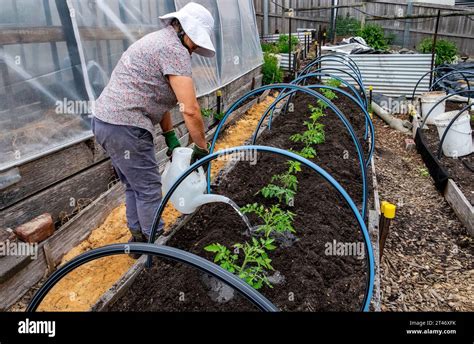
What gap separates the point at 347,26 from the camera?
1508cm

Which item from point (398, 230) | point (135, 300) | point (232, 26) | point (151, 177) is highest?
point (232, 26)

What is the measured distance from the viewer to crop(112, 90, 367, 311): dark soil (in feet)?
6.92

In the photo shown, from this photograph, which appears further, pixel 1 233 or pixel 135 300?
pixel 1 233

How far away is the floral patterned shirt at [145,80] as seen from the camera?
7.61ft

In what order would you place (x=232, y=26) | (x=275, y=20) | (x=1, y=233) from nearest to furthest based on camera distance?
(x=1, y=233)
(x=232, y=26)
(x=275, y=20)

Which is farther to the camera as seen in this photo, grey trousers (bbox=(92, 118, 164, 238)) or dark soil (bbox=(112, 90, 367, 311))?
grey trousers (bbox=(92, 118, 164, 238))

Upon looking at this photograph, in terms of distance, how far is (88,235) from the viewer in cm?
329

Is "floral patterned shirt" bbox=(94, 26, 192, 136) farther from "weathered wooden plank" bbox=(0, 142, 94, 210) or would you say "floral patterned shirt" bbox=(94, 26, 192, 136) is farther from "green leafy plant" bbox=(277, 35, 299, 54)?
"green leafy plant" bbox=(277, 35, 299, 54)

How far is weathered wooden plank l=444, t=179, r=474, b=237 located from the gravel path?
0.21ft

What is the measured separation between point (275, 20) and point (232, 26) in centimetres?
610

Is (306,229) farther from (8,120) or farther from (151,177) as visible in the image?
(8,120)

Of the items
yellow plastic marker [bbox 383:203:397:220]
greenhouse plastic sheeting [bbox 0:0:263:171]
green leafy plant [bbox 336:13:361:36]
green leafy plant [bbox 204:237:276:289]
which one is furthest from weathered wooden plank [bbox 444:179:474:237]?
green leafy plant [bbox 336:13:361:36]

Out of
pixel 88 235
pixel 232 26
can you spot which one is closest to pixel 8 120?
pixel 88 235

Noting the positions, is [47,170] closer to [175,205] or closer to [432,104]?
[175,205]
